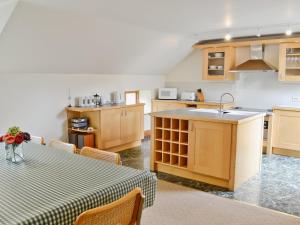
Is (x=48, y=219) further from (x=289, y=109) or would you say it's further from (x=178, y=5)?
(x=289, y=109)

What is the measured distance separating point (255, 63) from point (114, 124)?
3.04 metres

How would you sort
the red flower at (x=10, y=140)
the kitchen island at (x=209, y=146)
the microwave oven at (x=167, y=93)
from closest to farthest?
the red flower at (x=10, y=140) < the kitchen island at (x=209, y=146) < the microwave oven at (x=167, y=93)

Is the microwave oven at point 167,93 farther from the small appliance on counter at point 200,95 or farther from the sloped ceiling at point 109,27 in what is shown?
the sloped ceiling at point 109,27

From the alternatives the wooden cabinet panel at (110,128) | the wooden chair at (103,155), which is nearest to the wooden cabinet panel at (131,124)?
the wooden cabinet panel at (110,128)

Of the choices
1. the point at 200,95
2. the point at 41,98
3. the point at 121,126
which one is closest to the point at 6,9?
the point at 41,98

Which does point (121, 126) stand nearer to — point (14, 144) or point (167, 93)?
point (167, 93)

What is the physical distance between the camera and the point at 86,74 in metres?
5.29

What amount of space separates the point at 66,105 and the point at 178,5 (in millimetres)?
2712

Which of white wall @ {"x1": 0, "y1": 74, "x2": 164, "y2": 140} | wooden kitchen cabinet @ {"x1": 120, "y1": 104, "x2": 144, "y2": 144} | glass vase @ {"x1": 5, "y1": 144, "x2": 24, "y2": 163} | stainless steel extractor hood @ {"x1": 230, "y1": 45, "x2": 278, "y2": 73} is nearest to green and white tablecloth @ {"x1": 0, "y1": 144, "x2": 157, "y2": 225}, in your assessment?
glass vase @ {"x1": 5, "y1": 144, "x2": 24, "y2": 163}

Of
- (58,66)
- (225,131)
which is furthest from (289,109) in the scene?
(58,66)

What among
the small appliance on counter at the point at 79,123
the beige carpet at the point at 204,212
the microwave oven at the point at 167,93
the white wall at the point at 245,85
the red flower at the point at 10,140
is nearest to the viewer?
the red flower at the point at 10,140

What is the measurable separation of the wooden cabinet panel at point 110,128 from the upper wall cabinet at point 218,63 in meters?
2.25

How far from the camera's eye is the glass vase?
1941mm

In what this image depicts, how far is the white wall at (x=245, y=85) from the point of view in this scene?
5551 millimetres
